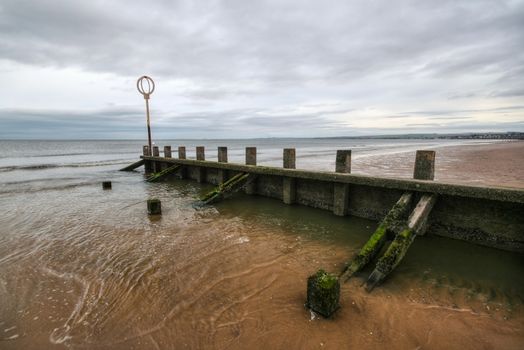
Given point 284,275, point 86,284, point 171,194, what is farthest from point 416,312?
point 171,194

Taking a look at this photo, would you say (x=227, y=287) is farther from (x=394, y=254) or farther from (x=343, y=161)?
(x=343, y=161)

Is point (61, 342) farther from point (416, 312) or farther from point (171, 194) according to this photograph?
point (171, 194)

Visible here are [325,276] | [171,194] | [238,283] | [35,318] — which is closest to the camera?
[325,276]

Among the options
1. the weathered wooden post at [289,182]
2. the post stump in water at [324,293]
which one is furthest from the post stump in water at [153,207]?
the post stump in water at [324,293]

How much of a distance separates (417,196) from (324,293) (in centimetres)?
339

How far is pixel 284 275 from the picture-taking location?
13.9 ft

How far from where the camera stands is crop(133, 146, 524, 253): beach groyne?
4.59 m

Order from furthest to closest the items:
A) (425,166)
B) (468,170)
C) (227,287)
Result: 1. (468,170)
2. (425,166)
3. (227,287)

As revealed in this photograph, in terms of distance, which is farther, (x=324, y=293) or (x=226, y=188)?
(x=226, y=188)

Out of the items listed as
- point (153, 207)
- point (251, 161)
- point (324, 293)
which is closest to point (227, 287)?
point (324, 293)

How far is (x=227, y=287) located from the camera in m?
3.95

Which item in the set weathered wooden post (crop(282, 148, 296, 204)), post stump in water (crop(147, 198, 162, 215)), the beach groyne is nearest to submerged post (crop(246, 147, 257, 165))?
the beach groyne

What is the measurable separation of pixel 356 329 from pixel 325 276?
66 cm

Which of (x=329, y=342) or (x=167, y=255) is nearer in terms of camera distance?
(x=329, y=342)
